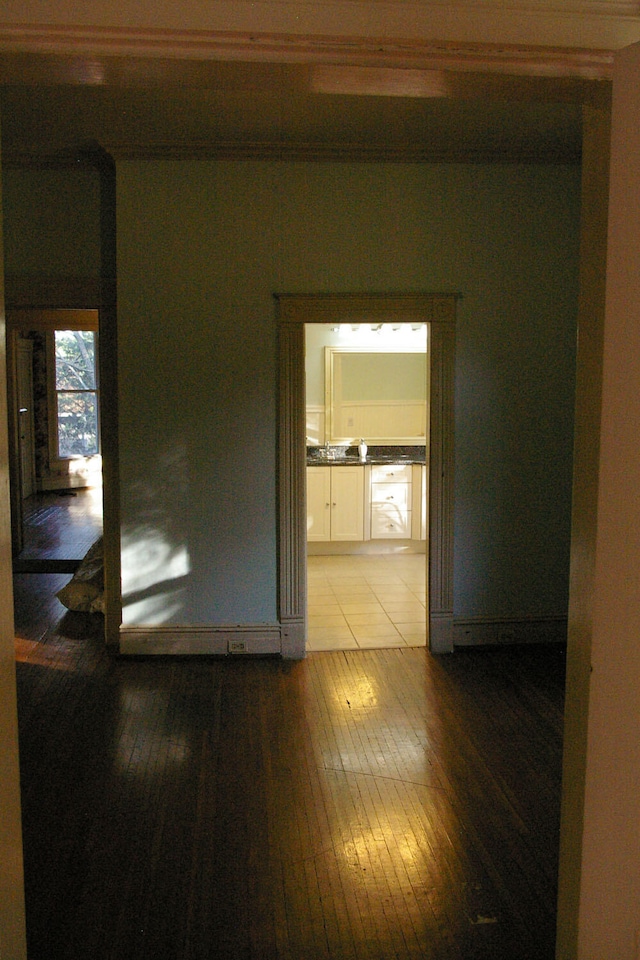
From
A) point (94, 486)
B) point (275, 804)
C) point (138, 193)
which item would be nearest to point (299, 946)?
point (275, 804)

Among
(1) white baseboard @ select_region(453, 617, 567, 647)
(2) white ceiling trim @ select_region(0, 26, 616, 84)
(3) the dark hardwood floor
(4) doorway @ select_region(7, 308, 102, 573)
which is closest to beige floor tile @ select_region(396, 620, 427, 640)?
(1) white baseboard @ select_region(453, 617, 567, 647)

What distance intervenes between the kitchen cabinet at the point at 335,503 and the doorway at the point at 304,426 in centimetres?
291

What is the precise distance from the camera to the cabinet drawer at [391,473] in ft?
27.7

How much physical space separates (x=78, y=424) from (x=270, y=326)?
9.66 m

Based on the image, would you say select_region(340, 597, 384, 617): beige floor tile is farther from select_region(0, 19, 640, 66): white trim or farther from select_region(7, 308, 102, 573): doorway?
select_region(0, 19, 640, 66): white trim

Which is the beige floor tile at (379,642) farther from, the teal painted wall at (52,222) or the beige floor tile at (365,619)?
the teal painted wall at (52,222)

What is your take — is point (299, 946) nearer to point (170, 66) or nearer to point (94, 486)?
point (170, 66)

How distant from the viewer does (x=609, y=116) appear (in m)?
1.44

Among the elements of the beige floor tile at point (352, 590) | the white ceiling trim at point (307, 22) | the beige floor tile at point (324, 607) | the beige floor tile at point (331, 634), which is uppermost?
the white ceiling trim at point (307, 22)

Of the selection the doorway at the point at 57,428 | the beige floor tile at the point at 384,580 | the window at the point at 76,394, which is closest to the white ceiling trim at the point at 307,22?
the beige floor tile at the point at 384,580

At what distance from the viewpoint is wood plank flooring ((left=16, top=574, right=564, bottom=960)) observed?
2707 millimetres

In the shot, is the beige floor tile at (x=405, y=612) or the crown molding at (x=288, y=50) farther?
the beige floor tile at (x=405, y=612)

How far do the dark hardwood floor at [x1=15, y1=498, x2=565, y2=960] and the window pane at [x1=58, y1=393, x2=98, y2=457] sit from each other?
9.07m

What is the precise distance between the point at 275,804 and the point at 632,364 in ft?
8.96
